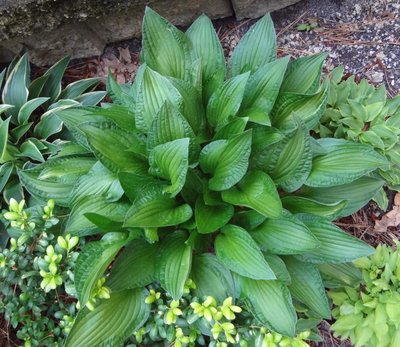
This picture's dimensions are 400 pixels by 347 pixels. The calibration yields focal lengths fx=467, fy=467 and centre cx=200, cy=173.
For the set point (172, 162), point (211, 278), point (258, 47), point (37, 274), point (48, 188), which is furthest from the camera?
point (258, 47)

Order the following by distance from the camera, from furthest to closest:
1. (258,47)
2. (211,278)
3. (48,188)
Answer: (258,47), (48,188), (211,278)

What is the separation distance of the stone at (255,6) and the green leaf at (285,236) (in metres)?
1.49

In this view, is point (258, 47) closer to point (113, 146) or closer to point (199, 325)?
point (113, 146)

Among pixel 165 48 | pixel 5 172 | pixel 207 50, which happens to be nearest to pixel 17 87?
pixel 5 172

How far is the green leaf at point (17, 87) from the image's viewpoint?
2.61 m

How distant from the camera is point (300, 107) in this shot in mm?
2137

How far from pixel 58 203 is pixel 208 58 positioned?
3.31ft

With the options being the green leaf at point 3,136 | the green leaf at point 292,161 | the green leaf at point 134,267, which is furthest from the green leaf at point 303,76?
the green leaf at point 3,136

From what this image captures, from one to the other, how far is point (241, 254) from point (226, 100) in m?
0.68

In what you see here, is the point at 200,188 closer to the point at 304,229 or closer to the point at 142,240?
the point at 142,240

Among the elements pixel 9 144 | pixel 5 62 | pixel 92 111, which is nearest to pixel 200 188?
pixel 92 111

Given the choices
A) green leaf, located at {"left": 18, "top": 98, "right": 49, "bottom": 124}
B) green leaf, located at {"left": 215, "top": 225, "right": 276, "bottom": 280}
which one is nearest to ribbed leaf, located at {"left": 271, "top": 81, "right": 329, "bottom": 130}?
green leaf, located at {"left": 215, "top": 225, "right": 276, "bottom": 280}

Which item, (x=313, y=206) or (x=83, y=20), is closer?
(x=313, y=206)

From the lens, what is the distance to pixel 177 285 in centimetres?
186
